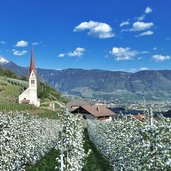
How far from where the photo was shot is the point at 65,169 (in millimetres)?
15789

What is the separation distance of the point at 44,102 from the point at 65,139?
4431 inches

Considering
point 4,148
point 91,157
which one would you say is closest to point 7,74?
point 91,157

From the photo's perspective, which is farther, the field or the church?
the church

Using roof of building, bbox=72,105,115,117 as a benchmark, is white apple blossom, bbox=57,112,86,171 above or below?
above

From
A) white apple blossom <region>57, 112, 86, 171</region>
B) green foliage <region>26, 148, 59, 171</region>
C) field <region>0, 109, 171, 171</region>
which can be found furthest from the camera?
green foliage <region>26, 148, 59, 171</region>

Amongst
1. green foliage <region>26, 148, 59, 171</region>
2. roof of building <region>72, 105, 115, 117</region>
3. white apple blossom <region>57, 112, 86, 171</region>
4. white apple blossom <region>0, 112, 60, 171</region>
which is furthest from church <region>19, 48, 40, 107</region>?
white apple blossom <region>57, 112, 86, 171</region>

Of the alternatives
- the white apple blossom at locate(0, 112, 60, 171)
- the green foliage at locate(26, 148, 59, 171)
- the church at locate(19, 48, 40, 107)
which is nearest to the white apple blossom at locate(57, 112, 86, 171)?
the white apple blossom at locate(0, 112, 60, 171)

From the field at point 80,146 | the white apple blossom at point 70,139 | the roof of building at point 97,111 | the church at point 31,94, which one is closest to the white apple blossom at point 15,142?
the field at point 80,146

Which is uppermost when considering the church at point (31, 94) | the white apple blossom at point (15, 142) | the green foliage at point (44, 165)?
the church at point (31, 94)

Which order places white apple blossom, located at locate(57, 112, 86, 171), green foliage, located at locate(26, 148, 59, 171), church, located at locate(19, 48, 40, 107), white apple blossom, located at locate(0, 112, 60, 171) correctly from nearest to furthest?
white apple blossom, located at locate(57, 112, 86, 171) → white apple blossom, located at locate(0, 112, 60, 171) → green foliage, located at locate(26, 148, 59, 171) → church, located at locate(19, 48, 40, 107)

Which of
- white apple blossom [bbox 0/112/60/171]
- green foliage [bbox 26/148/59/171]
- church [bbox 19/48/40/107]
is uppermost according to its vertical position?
church [bbox 19/48/40/107]

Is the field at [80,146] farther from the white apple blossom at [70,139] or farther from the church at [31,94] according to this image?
the church at [31,94]

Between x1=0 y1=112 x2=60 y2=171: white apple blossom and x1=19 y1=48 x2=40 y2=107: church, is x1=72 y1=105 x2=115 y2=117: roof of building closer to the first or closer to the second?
x1=19 y1=48 x2=40 y2=107: church

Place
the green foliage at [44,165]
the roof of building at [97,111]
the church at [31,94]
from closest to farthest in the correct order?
1. the green foliage at [44,165]
2. the roof of building at [97,111]
3. the church at [31,94]
